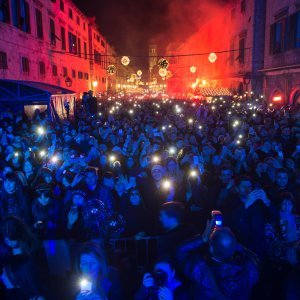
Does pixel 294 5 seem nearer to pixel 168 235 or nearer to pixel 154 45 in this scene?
pixel 168 235

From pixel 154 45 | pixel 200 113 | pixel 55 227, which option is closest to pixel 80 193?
pixel 55 227

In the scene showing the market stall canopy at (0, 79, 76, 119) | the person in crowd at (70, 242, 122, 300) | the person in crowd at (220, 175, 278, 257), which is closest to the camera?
the person in crowd at (70, 242, 122, 300)

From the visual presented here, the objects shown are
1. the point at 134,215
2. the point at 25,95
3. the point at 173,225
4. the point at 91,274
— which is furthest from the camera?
the point at 25,95

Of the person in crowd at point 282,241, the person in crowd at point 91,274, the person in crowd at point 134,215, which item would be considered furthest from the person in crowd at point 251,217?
the person in crowd at point 91,274

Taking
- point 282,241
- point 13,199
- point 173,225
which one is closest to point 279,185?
point 282,241

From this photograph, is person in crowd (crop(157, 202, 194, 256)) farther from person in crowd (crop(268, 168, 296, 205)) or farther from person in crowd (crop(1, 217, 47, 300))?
person in crowd (crop(268, 168, 296, 205))

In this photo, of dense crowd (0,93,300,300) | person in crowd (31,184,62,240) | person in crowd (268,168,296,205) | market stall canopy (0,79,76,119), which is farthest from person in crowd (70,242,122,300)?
market stall canopy (0,79,76,119)

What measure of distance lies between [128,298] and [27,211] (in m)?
2.54

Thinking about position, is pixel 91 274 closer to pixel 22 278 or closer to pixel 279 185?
pixel 22 278

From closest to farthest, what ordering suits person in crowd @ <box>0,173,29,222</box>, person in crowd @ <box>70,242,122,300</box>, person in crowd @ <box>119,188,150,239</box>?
person in crowd @ <box>70,242,122,300</box> < person in crowd @ <box>119,188,150,239</box> < person in crowd @ <box>0,173,29,222</box>

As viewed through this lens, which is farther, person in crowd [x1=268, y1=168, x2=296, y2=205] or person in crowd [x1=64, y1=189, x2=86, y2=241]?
person in crowd [x1=268, y1=168, x2=296, y2=205]

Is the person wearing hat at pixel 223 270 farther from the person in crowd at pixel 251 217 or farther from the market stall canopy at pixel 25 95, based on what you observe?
the market stall canopy at pixel 25 95

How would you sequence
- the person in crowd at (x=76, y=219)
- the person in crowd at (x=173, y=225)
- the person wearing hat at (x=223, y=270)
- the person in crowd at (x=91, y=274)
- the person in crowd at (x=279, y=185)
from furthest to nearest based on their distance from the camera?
the person in crowd at (x=279, y=185) < the person in crowd at (x=76, y=219) < the person in crowd at (x=173, y=225) < the person in crowd at (x=91, y=274) < the person wearing hat at (x=223, y=270)

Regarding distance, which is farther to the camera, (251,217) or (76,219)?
(76,219)
